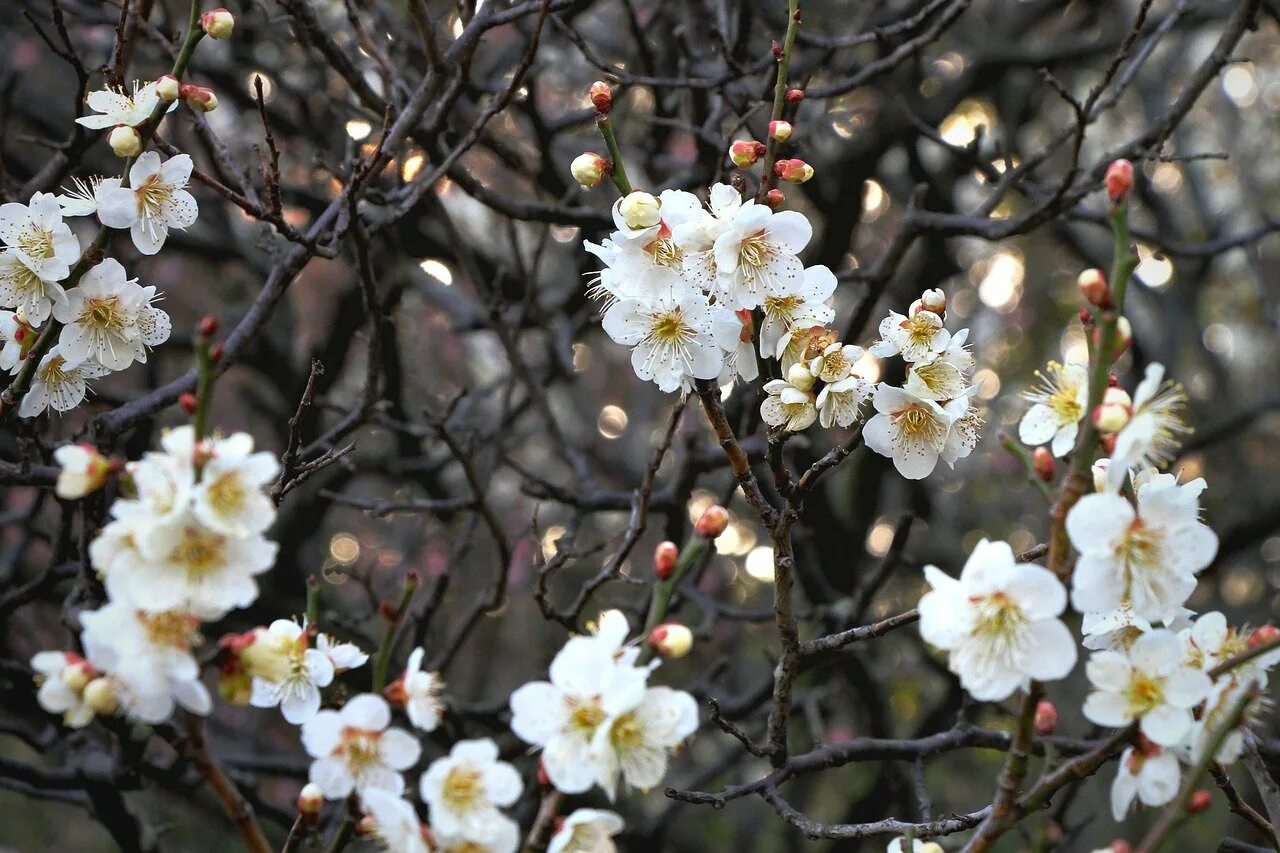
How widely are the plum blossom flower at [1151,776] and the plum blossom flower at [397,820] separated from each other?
71cm

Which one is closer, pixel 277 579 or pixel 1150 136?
pixel 1150 136

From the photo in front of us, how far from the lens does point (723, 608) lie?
116 inches

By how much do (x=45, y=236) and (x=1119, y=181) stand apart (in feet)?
4.92

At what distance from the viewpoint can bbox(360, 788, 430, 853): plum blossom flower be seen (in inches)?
40.9

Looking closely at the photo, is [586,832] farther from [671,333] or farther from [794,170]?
[794,170]

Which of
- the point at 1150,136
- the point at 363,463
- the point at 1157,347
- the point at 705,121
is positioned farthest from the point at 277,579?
the point at 1157,347

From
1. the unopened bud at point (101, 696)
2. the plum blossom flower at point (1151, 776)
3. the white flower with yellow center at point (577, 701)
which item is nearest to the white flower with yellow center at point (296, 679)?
the unopened bud at point (101, 696)

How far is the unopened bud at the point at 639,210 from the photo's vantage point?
53.8 inches

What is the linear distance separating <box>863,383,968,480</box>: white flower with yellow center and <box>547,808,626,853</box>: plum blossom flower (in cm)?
70

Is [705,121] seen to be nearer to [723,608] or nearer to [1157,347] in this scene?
[723,608]

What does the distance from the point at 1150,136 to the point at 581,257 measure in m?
1.68

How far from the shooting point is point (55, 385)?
1763mm

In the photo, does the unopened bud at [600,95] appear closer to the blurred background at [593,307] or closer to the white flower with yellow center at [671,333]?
the white flower with yellow center at [671,333]

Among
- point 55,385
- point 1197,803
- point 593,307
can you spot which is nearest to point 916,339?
point 1197,803
